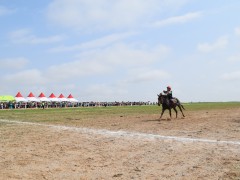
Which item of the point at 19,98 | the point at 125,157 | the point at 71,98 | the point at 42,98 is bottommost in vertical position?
the point at 125,157

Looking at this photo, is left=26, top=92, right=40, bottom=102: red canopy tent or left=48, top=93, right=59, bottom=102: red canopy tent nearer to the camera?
left=26, top=92, right=40, bottom=102: red canopy tent

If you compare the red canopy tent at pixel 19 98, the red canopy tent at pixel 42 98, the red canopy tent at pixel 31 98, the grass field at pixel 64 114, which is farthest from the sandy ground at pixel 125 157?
the red canopy tent at pixel 42 98

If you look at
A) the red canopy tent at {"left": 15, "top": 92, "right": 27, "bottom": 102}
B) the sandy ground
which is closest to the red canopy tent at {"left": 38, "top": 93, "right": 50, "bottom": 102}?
the red canopy tent at {"left": 15, "top": 92, "right": 27, "bottom": 102}

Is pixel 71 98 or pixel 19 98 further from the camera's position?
pixel 71 98

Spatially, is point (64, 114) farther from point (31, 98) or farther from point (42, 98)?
point (42, 98)

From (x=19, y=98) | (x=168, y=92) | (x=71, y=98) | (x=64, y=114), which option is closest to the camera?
(x=168, y=92)

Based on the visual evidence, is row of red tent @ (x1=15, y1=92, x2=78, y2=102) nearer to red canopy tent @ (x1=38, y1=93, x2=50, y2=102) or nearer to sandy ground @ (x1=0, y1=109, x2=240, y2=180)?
red canopy tent @ (x1=38, y1=93, x2=50, y2=102)

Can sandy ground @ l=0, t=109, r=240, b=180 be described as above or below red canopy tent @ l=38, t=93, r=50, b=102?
below

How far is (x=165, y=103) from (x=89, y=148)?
13626 millimetres

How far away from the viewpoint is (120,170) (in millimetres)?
10805

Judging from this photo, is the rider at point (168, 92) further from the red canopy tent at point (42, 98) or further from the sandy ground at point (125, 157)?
the red canopy tent at point (42, 98)

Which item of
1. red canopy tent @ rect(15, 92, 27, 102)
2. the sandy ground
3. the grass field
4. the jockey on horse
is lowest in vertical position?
the sandy ground

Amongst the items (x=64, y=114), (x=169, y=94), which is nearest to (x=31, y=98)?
(x=64, y=114)

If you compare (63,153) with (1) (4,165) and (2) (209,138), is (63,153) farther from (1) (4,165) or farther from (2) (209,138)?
(2) (209,138)
